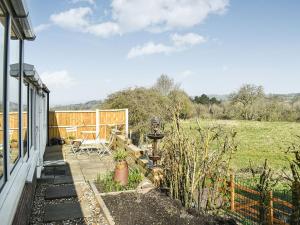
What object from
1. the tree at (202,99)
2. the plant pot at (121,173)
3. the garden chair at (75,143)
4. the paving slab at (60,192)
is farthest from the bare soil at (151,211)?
the tree at (202,99)

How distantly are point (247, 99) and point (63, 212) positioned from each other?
27687mm

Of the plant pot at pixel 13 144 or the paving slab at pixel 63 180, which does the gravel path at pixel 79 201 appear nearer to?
the paving slab at pixel 63 180

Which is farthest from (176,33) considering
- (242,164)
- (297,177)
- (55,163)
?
(297,177)

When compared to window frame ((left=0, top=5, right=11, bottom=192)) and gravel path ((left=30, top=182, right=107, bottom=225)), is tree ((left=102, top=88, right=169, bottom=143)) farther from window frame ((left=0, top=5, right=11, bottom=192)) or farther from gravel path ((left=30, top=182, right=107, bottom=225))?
window frame ((left=0, top=5, right=11, bottom=192))

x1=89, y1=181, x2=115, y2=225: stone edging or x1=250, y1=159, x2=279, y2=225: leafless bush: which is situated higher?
x1=250, y1=159, x2=279, y2=225: leafless bush

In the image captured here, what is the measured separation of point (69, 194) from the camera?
21.8 ft

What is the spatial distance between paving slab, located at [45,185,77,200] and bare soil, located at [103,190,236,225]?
0.99 metres

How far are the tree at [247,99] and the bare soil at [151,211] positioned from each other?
25.1 meters

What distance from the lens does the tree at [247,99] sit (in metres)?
29.5

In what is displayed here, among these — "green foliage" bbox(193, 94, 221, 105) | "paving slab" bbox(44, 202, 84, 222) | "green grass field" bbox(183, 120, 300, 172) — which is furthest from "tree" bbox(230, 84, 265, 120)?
"paving slab" bbox(44, 202, 84, 222)

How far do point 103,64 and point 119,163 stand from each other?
66.2 ft

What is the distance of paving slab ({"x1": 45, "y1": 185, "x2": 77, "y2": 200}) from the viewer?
6.50 metres

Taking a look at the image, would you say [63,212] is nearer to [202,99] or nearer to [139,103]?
[139,103]

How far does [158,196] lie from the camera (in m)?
5.82
